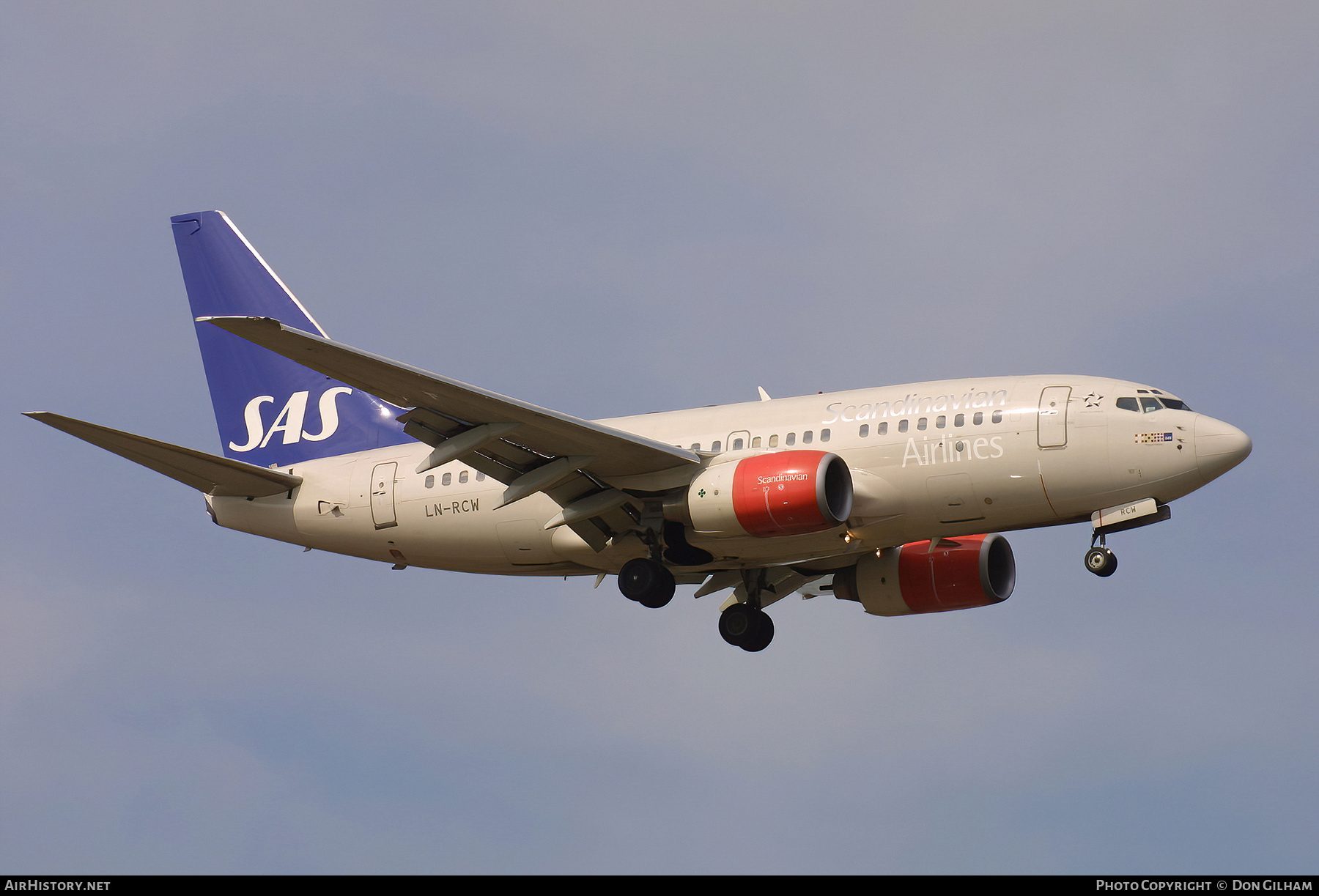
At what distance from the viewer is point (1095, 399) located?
103ft

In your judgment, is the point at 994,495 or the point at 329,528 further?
the point at 329,528

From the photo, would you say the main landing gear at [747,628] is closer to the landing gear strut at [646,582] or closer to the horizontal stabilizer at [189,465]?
the landing gear strut at [646,582]

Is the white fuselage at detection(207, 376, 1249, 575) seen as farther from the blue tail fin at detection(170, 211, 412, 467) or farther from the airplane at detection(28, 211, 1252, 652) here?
the blue tail fin at detection(170, 211, 412, 467)

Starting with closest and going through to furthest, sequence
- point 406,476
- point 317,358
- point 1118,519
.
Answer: point 317,358, point 1118,519, point 406,476

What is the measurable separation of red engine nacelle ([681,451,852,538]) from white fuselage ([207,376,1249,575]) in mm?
780

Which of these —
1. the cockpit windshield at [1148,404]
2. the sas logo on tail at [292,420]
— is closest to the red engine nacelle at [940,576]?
the cockpit windshield at [1148,404]

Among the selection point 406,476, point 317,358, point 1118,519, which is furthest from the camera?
point 406,476

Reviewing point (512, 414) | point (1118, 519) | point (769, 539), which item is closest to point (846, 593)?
point (769, 539)

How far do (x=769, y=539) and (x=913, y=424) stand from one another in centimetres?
381

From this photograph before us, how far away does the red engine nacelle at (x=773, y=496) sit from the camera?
101ft

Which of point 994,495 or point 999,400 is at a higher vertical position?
point 999,400

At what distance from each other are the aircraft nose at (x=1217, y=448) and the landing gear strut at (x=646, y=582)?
1128cm

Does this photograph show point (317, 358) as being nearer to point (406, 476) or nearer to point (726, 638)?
point (406, 476)

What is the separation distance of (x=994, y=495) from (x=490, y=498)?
1122 centimetres
